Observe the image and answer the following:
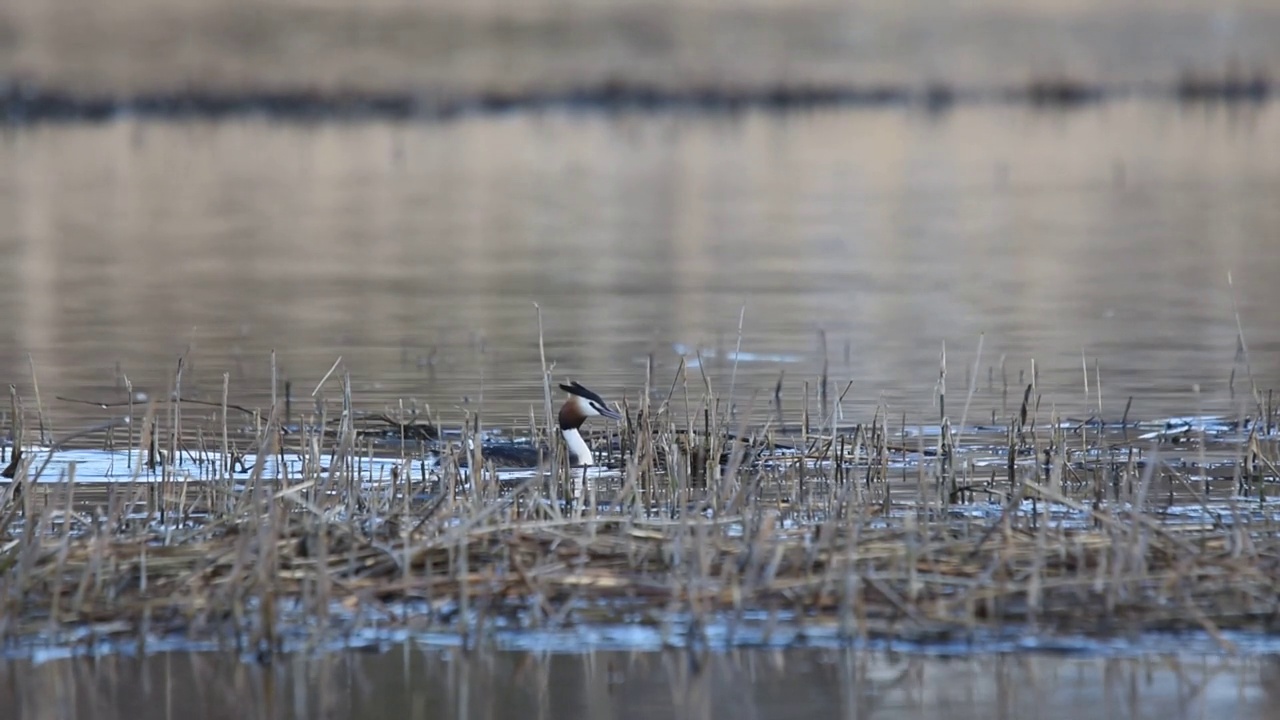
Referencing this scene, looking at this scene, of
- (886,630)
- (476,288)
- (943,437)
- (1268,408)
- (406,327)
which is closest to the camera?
(886,630)

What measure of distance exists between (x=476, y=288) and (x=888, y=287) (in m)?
3.91

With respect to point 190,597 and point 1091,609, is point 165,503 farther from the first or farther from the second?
point 1091,609

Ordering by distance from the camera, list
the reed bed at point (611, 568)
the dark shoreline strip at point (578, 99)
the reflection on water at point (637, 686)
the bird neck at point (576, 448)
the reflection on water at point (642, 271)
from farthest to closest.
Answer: the dark shoreline strip at point (578, 99)
the reflection on water at point (642, 271)
the bird neck at point (576, 448)
the reed bed at point (611, 568)
the reflection on water at point (637, 686)

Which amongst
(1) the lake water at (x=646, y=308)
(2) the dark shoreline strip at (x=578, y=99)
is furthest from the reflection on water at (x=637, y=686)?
(2) the dark shoreline strip at (x=578, y=99)

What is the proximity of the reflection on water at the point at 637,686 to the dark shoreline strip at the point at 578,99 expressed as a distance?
61871mm

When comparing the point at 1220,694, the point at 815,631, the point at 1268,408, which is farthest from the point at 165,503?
the point at 1268,408

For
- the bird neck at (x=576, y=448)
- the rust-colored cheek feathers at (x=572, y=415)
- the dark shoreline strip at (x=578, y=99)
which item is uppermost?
the dark shoreline strip at (x=578, y=99)

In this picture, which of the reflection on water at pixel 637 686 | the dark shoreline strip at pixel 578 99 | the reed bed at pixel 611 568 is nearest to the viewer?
the reflection on water at pixel 637 686

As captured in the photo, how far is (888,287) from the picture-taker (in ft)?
69.3

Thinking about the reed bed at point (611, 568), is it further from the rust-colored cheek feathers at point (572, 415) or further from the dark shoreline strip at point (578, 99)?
the dark shoreline strip at point (578, 99)

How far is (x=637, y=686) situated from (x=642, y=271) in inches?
684

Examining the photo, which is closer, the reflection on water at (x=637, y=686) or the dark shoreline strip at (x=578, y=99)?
the reflection on water at (x=637, y=686)

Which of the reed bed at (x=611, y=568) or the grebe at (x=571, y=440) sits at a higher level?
the grebe at (x=571, y=440)

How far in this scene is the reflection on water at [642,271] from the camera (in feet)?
46.6
